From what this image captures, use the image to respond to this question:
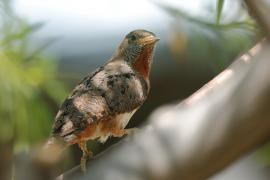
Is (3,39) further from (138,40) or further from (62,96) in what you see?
(138,40)

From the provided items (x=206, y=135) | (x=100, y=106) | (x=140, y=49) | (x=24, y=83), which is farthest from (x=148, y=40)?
(x=206, y=135)

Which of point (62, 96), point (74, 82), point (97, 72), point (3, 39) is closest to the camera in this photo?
point (3, 39)

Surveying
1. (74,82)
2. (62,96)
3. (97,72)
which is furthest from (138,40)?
(62,96)

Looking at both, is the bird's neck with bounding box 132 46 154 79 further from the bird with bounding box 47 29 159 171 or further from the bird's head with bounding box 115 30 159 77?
the bird with bounding box 47 29 159 171

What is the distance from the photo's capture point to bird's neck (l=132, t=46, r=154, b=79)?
2.64m

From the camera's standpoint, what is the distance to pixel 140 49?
2.68m

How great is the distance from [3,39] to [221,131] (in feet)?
2.73

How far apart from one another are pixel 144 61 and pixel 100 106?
84 cm

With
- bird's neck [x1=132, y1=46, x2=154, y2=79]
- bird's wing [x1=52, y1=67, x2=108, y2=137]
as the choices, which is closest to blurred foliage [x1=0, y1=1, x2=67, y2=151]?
bird's wing [x1=52, y1=67, x2=108, y2=137]

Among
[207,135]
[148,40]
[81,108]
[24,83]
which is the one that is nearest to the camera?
[207,135]

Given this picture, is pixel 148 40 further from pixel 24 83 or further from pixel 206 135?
pixel 206 135

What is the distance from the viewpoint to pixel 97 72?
2.17 metres

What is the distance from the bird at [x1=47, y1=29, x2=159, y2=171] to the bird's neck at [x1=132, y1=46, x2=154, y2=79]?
198mm

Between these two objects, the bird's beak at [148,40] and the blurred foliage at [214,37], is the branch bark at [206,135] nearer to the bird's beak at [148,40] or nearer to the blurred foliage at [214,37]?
the blurred foliage at [214,37]
